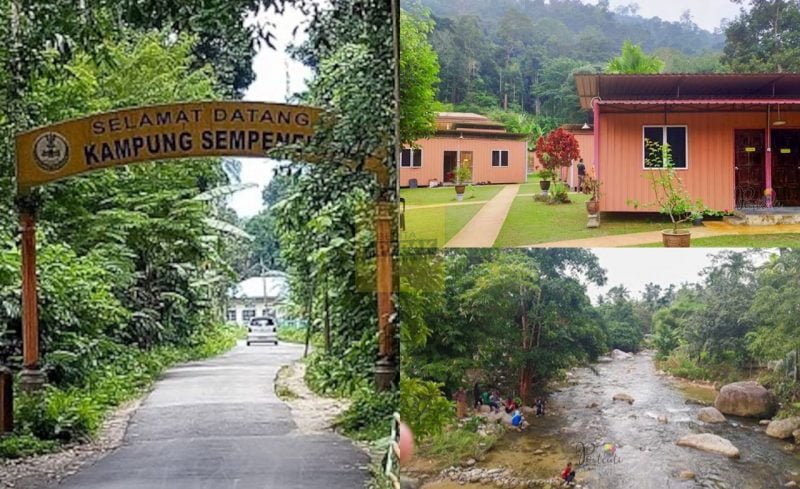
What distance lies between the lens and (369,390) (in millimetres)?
2893

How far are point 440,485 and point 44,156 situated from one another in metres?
1.37

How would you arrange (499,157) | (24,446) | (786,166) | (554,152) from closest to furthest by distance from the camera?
(786,166), (554,152), (499,157), (24,446)

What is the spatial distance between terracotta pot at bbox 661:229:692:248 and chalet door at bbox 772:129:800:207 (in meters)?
0.20

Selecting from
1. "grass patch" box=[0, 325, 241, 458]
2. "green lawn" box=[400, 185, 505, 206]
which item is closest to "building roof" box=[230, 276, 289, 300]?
"grass patch" box=[0, 325, 241, 458]

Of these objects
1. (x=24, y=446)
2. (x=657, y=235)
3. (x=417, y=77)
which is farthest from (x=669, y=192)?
(x=24, y=446)

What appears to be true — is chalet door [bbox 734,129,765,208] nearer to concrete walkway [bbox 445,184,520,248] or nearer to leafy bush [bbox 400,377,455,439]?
concrete walkway [bbox 445,184,520,248]

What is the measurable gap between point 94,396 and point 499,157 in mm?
1280

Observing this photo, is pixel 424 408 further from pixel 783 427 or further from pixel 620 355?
pixel 783 427

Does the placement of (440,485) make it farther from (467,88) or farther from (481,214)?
(467,88)

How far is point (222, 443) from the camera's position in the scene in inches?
111

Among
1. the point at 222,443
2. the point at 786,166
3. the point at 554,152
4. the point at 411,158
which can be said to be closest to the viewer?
the point at 786,166

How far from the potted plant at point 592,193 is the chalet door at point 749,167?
0.29 m

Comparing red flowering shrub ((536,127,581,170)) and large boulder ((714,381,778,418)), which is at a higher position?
red flowering shrub ((536,127,581,170))

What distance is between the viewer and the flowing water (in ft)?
7.36
